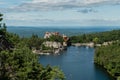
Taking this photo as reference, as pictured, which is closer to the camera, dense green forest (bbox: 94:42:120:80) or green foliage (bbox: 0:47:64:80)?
green foliage (bbox: 0:47:64:80)

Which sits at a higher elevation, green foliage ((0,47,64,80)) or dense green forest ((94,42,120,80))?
green foliage ((0,47,64,80))

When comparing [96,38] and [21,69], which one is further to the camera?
[96,38]

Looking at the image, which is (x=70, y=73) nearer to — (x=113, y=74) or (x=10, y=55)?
(x=113, y=74)

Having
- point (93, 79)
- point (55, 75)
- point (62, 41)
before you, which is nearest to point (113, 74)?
point (93, 79)

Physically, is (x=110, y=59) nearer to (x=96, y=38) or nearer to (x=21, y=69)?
(x=21, y=69)

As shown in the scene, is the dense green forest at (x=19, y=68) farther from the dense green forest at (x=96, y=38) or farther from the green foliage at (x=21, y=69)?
the dense green forest at (x=96, y=38)

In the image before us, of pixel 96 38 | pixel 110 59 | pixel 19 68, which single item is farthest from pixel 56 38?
pixel 19 68

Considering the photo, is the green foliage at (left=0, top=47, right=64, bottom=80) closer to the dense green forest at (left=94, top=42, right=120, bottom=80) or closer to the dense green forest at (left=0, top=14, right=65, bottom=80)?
the dense green forest at (left=0, top=14, right=65, bottom=80)

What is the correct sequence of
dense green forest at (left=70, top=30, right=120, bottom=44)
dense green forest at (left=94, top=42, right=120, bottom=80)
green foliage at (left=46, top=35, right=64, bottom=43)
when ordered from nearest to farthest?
1. dense green forest at (left=94, top=42, right=120, bottom=80)
2. green foliage at (left=46, top=35, right=64, bottom=43)
3. dense green forest at (left=70, top=30, right=120, bottom=44)

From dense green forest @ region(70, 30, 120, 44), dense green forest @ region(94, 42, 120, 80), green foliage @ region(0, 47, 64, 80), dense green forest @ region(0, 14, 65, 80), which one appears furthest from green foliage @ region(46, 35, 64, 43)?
green foliage @ region(0, 47, 64, 80)
